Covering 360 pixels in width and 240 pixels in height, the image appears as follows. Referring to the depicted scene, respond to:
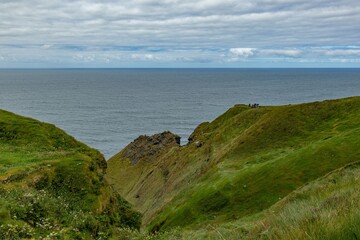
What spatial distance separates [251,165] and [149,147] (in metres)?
60.9

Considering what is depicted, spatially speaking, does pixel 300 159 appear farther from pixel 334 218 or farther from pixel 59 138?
pixel 334 218

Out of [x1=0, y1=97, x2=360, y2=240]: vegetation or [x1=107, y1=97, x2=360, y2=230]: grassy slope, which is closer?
[x1=0, y1=97, x2=360, y2=240]: vegetation

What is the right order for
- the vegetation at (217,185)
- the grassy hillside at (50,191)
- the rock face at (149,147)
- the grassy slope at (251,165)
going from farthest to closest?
the rock face at (149,147) → the grassy slope at (251,165) → the grassy hillside at (50,191) → the vegetation at (217,185)

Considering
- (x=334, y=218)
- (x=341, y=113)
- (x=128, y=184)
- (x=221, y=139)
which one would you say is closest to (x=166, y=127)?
(x=128, y=184)

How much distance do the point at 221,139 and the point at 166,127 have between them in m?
94.2

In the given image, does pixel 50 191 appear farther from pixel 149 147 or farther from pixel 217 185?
pixel 149 147

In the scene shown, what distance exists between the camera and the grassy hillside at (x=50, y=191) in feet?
60.8

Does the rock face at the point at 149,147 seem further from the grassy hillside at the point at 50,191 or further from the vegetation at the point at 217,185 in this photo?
the grassy hillside at the point at 50,191

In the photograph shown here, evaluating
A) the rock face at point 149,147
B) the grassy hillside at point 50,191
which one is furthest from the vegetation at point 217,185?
the rock face at point 149,147

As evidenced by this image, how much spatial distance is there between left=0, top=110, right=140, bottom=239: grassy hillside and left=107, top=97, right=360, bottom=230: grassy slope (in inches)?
365

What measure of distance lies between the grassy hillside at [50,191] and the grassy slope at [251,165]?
928cm

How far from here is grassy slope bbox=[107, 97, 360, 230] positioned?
37.7 meters

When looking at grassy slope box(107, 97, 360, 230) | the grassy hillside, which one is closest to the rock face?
grassy slope box(107, 97, 360, 230)

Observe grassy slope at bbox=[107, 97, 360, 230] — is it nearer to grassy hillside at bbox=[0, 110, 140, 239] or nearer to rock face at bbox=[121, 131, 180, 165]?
grassy hillside at bbox=[0, 110, 140, 239]
